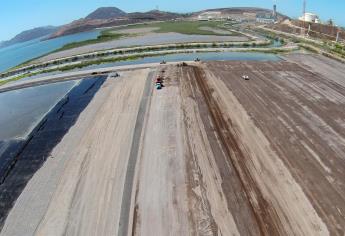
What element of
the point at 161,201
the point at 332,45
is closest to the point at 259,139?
the point at 161,201

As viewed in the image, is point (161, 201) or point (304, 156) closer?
point (161, 201)

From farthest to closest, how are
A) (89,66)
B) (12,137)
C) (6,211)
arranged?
(89,66) → (12,137) → (6,211)

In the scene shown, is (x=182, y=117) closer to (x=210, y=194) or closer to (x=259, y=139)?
(x=259, y=139)

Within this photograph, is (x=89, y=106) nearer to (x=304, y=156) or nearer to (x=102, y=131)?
(x=102, y=131)

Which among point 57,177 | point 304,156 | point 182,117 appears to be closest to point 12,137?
point 57,177

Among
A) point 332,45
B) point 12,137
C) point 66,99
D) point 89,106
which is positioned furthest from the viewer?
point 332,45

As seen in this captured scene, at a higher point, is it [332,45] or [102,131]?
[102,131]
